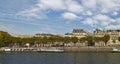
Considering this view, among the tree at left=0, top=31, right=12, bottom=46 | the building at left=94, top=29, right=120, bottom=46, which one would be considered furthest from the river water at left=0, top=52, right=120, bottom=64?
the building at left=94, top=29, right=120, bottom=46

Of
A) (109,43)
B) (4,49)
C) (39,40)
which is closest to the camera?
(4,49)

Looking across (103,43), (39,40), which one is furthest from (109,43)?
(39,40)

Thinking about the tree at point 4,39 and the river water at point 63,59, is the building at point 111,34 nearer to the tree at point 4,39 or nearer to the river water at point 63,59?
the tree at point 4,39

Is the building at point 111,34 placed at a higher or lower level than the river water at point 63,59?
higher

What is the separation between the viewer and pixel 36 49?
461 ft

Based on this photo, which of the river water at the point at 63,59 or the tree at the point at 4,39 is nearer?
the river water at the point at 63,59

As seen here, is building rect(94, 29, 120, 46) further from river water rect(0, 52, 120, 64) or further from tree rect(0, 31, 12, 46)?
river water rect(0, 52, 120, 64)

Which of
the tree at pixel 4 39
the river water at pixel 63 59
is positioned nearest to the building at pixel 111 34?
the tree at pixel 4 39

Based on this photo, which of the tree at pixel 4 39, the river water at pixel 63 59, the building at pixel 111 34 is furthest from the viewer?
the building at pixel 111 34

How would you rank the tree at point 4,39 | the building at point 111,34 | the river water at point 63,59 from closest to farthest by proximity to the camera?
the river water at point 63,59, the tree at point 4,39, the building at point 111,34

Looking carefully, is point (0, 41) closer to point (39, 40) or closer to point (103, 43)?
point (39, 40)

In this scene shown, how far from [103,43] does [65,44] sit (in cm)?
1891

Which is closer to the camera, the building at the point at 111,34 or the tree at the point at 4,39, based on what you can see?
the tree at the point at 4,39

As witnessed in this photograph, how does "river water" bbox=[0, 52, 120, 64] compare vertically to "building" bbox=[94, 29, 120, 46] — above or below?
below
